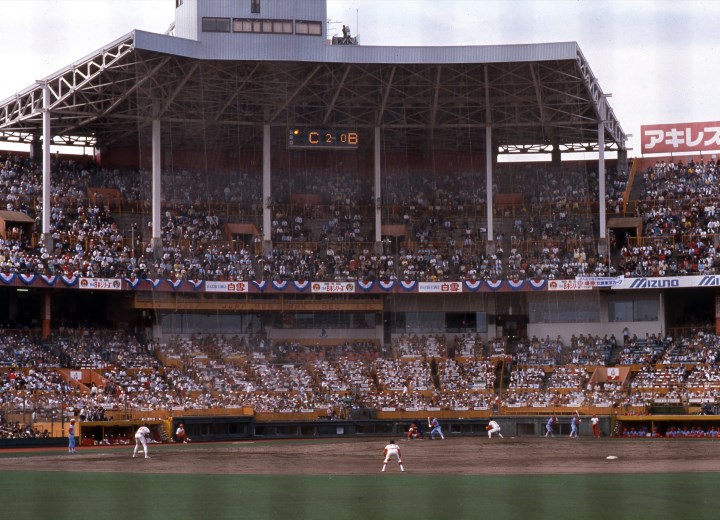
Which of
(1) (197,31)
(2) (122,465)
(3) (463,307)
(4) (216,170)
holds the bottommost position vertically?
(2) (122,465)

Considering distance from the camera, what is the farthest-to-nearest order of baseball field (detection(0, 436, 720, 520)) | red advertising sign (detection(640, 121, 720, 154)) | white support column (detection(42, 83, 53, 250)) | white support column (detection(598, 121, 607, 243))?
red advertising sign (detection(640, 121, 720, 154)) → white support column (detection(598, 121, 607, 243)) → white support column (detection(42, 83, 53, 250)) → baseball field (detection(0, 436, 720, 520))

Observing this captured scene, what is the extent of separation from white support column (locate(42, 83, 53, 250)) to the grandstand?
110mm

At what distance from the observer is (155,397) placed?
49.5 m

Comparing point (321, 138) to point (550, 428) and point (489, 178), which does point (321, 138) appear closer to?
point (489, 178)

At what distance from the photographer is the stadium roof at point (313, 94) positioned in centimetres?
5203

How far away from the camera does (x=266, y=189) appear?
58.3 m

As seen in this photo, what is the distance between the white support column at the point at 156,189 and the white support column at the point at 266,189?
5206 mm

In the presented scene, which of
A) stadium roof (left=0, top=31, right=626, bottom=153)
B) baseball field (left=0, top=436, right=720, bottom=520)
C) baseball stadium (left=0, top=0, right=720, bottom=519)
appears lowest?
baseball field (left=0, top=436, right=720, bottom=520)

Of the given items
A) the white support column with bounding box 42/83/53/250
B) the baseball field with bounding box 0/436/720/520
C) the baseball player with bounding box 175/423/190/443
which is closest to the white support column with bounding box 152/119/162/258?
the white support column with bounding box 42/83/53/250

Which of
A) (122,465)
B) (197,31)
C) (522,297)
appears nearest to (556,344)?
(522,297)

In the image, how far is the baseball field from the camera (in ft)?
71.7

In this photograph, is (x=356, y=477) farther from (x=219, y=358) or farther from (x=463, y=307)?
(x=463, y=307)

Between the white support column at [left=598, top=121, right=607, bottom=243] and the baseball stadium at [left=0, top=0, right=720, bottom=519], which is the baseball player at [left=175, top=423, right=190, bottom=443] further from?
the white support column at [left=598, top=121, right=607, bottom=243]

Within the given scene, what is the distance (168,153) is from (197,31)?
326 inches
